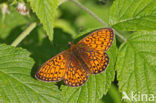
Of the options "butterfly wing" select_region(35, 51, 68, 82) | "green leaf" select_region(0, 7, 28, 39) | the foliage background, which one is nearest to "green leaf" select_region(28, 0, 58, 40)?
the foliage background

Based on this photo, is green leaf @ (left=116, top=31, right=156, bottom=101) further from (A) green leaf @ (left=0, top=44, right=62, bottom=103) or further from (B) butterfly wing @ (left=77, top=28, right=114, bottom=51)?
(A) green leaf @ (left=0, top=44, right=62, bottom=103)

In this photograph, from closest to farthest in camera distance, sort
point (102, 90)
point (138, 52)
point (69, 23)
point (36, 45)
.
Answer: point (102, 90) → point (138, 52) → point (36, 45) → point (69, 23)

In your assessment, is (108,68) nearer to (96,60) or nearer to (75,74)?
(96,60)

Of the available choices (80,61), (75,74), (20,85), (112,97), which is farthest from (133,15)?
(112,97)

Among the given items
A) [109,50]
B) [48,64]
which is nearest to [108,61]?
[109,50]

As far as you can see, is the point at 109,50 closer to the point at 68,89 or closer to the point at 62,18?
the point at 68,89
